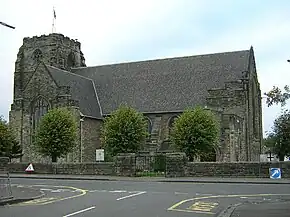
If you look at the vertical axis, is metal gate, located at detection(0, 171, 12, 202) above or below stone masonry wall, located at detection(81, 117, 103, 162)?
below

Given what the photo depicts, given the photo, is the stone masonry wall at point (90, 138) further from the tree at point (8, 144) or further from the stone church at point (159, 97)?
the tree at point (8, 144)

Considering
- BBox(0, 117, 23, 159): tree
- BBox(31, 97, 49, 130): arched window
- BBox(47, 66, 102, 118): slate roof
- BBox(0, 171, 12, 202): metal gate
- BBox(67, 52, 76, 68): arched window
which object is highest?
BBox(67, 52, 76, 68): arched window

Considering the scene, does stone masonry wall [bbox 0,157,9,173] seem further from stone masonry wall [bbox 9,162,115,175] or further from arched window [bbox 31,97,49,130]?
arched window [bbox 31,97,49,130]

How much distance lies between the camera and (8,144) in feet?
172

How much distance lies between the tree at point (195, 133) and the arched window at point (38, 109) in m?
17.8

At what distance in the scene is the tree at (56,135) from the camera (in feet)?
160

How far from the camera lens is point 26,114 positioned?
5775 cm

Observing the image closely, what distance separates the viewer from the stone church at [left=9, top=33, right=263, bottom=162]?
54469 mm

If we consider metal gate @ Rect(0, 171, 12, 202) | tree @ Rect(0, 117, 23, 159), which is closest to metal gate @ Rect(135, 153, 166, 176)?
tree @ Rect(0, 117, 23, 159)

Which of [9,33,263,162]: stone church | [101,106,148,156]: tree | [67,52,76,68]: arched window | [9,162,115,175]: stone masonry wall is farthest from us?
[67,52,76,68]: arched window

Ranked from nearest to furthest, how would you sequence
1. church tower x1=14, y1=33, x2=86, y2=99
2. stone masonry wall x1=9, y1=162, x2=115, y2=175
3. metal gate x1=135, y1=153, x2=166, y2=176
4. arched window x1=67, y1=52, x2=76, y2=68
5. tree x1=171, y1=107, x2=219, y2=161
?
1. stone masonry wall x1=9, y1=162, x2=115, y2=175
2. metal gate x1=135, y1=153, x2=166, y2=176
3. tree x1=171, y1=107, x2=219, y2=161
4. church tower x1=14, y1=33, x2=86, y2=99
5. arched window x1=67, y1=52, x2=76, y2=68

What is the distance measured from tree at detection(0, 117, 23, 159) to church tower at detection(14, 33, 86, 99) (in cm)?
1305

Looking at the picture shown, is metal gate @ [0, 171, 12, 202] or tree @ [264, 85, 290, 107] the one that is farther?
metal gate @ [0, 171, 12, 202]

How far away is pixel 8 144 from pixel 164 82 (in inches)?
791
